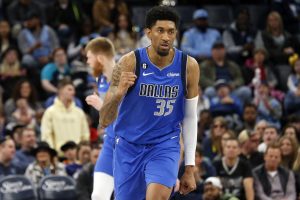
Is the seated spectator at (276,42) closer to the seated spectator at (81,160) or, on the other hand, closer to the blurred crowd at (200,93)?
the blurred crowd at (200,93)

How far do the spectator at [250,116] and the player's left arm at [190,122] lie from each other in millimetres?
7578

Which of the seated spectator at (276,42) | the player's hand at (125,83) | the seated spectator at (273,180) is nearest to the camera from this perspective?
the player's hand at (125,83)

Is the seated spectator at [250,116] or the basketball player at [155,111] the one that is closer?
the basketball player at [155,111]

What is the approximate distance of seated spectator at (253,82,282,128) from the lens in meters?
16.8

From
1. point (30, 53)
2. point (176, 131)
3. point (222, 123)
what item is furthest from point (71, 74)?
point (176, 131)

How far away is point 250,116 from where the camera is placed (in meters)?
16.0

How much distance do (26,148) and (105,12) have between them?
5071 millimetres

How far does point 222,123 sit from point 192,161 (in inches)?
254

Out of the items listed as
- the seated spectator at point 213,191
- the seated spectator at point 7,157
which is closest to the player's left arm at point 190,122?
the seated spectator at point 213,191

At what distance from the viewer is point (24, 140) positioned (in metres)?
13.9

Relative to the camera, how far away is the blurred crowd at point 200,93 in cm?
1328

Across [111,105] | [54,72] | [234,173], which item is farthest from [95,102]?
[54,72]

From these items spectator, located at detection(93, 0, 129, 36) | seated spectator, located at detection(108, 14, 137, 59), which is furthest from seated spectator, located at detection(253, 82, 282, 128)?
spectator, located at detection(93, 0, 129, 36)

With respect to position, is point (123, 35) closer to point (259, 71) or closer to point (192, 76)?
point (259, 71)
